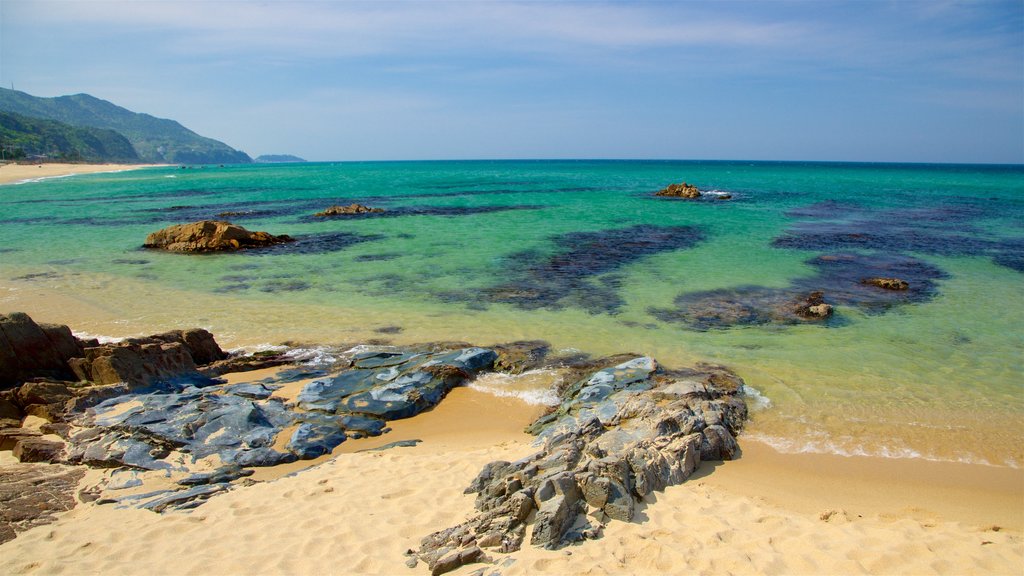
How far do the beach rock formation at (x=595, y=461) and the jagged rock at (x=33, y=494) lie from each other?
3916 millimetres

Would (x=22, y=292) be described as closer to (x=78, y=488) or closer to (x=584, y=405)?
(x=78, y=488)

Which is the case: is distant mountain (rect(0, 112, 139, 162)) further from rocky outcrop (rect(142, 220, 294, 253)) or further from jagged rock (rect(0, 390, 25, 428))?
jagged rock (rect(0, 390, 25, 428))

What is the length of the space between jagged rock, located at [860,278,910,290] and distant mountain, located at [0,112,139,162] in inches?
4942

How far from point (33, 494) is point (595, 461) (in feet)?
19.4

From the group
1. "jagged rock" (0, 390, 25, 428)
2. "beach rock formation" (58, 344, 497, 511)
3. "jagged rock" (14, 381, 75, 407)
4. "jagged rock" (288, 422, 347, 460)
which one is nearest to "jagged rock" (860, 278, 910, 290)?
"beach rock formation" (58, 344, 497, 511)

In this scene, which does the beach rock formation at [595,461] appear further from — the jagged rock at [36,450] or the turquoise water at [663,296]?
the jagged rock at [36,450]

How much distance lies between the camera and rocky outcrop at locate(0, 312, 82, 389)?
8346 mm

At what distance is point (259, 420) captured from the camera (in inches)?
305

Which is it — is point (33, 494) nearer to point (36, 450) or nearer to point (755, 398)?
point (36, 450)

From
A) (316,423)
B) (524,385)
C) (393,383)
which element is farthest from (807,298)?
(316,423)

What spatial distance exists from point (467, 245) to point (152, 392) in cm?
1505

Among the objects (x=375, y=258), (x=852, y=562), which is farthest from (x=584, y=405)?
(x=375, y=258)

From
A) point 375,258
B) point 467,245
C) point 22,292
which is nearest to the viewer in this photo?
point 22,292

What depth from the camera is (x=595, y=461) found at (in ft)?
19.0
